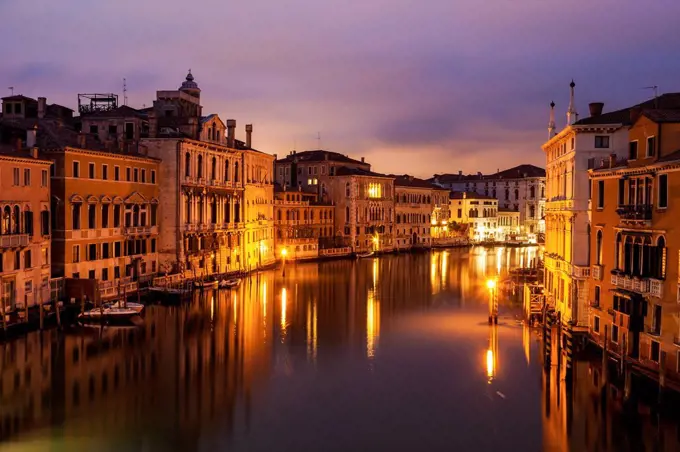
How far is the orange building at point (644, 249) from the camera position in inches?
515

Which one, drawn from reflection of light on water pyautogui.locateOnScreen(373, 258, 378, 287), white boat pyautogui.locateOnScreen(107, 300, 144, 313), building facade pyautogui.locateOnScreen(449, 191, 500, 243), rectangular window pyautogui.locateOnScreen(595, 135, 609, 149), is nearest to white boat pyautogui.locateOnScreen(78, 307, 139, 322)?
white boat pyautogui.locateOnScreen(107, 300, 144, 313)

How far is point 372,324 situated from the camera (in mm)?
21797

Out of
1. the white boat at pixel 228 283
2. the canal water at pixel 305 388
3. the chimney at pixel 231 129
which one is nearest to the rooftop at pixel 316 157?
the chimney at pixel 231 129

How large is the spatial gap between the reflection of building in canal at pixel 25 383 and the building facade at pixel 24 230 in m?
1.61

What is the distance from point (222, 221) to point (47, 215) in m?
12.0

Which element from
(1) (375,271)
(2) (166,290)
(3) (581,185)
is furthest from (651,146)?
(1) (375,271)

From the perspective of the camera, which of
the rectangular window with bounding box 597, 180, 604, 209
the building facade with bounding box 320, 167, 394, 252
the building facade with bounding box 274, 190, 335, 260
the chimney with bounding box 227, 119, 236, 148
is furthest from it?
the building facade with bounding box 320, 167, 394, 252

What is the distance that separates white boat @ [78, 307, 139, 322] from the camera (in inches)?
792

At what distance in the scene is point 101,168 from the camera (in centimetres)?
2355

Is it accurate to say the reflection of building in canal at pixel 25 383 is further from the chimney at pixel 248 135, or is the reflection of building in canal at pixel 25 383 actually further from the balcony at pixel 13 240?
the chimney at pixel 248 135

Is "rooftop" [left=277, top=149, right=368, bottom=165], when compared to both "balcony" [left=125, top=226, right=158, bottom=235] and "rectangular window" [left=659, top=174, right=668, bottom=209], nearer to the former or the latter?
"balcony" [left=125, top=226, right=158, bottom=235]

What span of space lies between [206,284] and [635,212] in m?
17.9

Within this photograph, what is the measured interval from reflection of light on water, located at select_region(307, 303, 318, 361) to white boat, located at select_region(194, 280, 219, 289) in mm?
5004

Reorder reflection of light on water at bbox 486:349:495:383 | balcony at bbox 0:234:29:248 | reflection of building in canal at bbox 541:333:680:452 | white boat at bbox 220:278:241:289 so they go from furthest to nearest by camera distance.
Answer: white boat at bbox 220:278:241:289, balcony at bbox 0:234:29:248, reflection of light on water at bbox 486:349:495:383, reflection of building in canal at bbox 541:333:680:452
